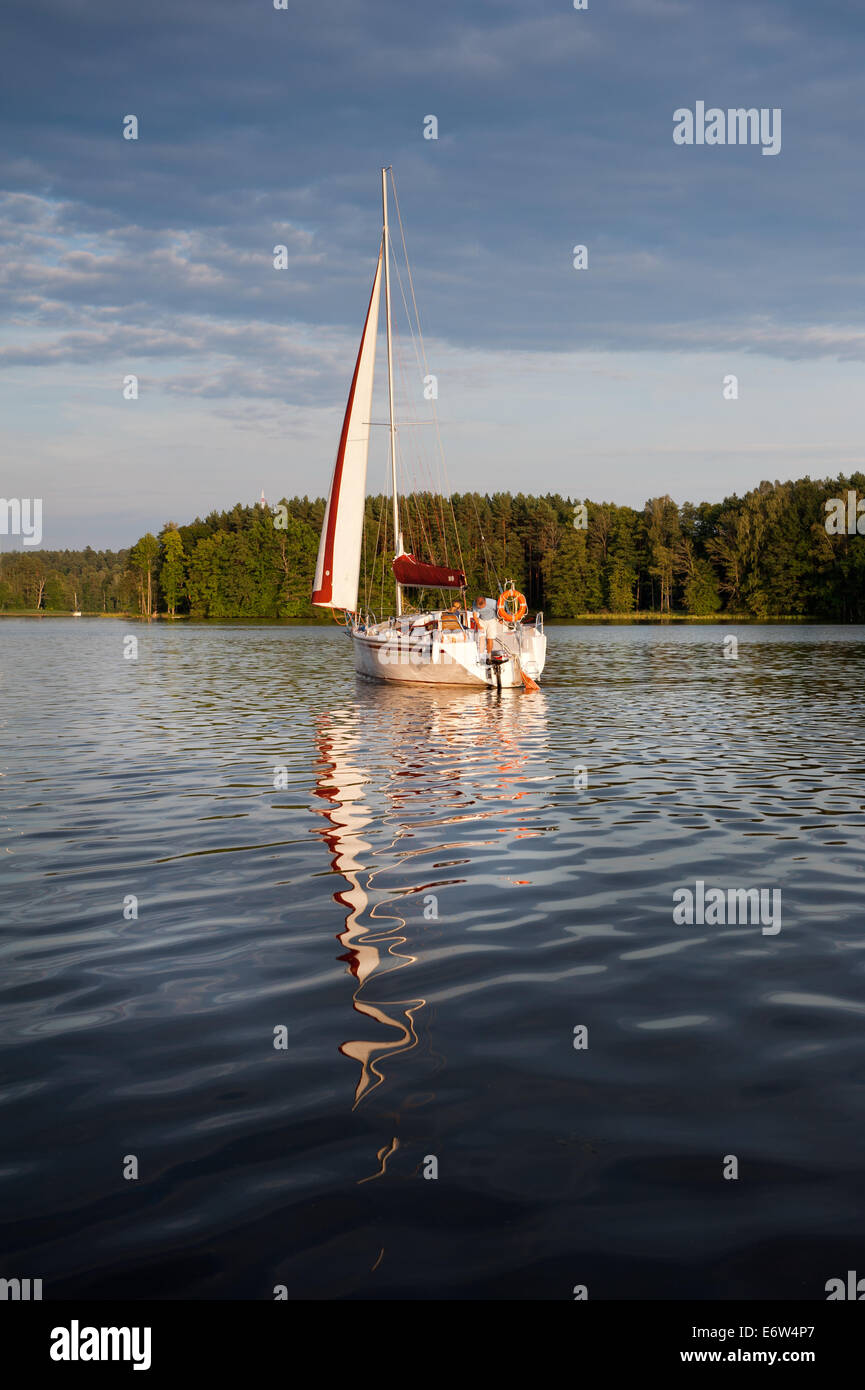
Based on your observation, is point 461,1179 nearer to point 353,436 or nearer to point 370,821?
point 370,821

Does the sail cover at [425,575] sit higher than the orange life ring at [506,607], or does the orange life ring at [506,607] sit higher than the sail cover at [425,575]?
the sail cover at [425,575]

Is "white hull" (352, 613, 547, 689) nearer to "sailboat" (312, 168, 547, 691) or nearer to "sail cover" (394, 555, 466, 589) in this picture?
"sailboat" (312, 168, 547, 691)

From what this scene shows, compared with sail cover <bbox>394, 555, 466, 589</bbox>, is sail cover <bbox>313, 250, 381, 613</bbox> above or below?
above

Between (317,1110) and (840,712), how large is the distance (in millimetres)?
24012

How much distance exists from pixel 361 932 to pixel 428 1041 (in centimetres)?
235

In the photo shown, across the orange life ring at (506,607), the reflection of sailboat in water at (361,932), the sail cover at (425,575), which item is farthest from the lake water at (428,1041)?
the orange life ring at (506,607)

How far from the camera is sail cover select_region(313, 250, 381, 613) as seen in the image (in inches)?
1491

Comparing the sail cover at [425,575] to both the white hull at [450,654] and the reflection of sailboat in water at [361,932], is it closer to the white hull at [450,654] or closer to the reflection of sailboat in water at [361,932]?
the white hull at [450,654]

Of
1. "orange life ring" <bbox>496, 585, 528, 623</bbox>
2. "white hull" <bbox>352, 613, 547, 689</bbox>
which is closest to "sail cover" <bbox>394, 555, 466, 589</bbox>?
"orange life ring" <bbox>496, 585, 528, 623</bbox>

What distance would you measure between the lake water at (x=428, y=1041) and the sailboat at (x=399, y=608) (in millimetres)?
19054

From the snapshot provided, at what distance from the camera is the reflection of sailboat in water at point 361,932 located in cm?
625

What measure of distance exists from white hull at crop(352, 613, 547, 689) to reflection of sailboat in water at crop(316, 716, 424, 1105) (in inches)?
696

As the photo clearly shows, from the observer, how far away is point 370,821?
1338 centimetres

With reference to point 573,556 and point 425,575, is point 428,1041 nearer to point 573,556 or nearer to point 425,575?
A: point 425,575
